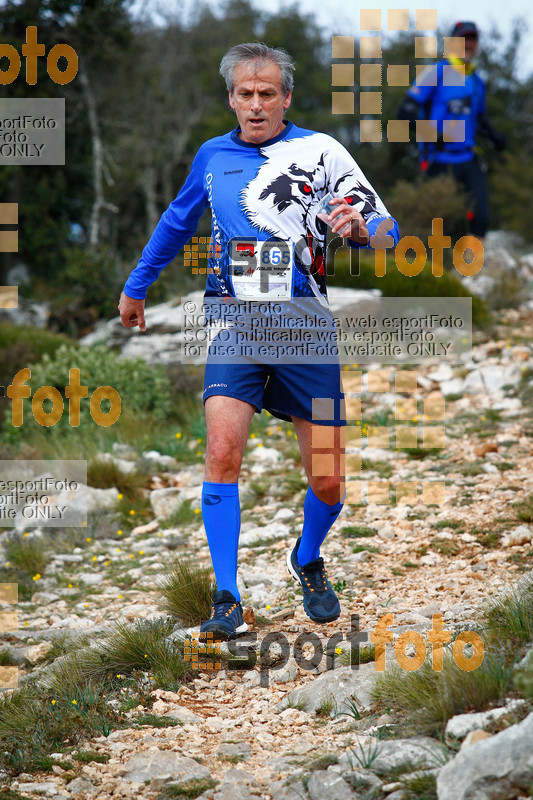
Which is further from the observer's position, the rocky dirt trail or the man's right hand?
the man's right hand

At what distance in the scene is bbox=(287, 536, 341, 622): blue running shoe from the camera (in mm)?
3533

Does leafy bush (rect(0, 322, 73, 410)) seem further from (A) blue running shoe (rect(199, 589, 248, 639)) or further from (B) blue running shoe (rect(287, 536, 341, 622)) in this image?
(A) blue running shoe (rect(199, 589, 248, 639))

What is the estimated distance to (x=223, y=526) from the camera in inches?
129

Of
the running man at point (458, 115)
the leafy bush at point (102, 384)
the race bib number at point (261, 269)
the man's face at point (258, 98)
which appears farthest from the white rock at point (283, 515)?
the running man at point (458, 115)

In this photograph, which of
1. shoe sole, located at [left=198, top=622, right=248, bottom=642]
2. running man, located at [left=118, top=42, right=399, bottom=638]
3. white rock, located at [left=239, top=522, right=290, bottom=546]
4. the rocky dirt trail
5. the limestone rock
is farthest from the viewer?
white rock, located at [left=239, top=522, right=290, bottom=546]

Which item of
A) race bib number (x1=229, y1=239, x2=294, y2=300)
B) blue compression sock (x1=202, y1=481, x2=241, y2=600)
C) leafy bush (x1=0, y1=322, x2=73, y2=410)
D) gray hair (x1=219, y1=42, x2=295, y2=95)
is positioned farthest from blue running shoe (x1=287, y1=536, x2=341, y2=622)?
leafy bush (x1=0, y1=322, x2=73, y2=410)

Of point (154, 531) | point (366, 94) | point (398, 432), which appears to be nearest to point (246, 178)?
point (154, 531)

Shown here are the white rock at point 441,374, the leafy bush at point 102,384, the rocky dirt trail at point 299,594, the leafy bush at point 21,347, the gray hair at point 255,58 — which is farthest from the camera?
the leafy bush at point 21,347

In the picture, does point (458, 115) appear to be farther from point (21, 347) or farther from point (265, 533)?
point (265, 533)

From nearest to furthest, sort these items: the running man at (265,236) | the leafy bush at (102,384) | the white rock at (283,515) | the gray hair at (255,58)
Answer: the running man at (265,236), the gray hair at (255,58), the white rock at (283,515), the leafy bush at (102,384)

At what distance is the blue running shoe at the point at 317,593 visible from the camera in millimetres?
3533

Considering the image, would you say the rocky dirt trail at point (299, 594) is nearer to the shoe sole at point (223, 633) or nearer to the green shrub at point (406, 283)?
the shoe sole at point (223, 633)

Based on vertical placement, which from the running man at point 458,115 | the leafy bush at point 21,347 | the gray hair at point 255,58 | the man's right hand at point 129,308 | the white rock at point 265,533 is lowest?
the white rock at point 265,533

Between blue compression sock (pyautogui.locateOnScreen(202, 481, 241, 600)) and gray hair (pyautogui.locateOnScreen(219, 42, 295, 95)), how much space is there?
5.38ft
